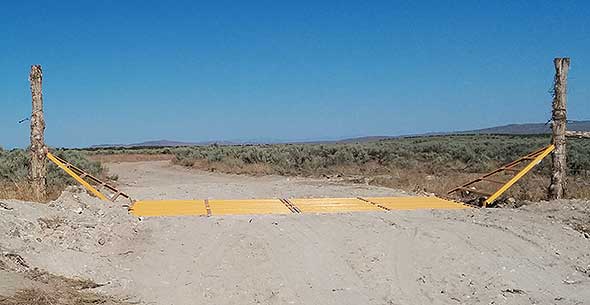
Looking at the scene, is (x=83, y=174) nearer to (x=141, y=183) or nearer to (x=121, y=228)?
(x=121, y=228)

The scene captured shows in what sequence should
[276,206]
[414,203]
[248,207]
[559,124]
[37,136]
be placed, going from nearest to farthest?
[37,136], [248,207], [276,206], [414,203], [559,124]

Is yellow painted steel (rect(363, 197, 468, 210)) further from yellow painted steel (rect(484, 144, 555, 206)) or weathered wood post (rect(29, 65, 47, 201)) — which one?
weathered wood post (rect(29, 65, 47, 201))

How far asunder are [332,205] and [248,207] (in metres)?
1.81

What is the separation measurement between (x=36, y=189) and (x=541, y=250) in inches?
354

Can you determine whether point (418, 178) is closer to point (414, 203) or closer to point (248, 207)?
point (414, 203)

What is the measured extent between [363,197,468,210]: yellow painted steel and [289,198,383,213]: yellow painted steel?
1.26 feet

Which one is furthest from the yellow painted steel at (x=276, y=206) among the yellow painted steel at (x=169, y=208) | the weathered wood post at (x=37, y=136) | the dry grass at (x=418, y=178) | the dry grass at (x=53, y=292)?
the dry grass at (x=53, y=292)

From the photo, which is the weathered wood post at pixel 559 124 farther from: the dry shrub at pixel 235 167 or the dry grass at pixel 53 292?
the dry shrub at pixel 235 167

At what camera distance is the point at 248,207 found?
10648 mm

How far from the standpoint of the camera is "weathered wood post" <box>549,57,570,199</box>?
1165 centimetres

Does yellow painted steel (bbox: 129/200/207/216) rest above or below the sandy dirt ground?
above

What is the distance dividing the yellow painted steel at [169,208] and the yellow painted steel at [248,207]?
27 cm

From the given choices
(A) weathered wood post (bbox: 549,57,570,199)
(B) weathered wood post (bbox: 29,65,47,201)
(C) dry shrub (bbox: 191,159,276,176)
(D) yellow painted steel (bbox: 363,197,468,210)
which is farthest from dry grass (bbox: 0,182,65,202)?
(C) dry shrub (bbox: 191,159,276,176)

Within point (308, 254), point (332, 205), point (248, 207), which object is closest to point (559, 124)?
point (332, 205)
